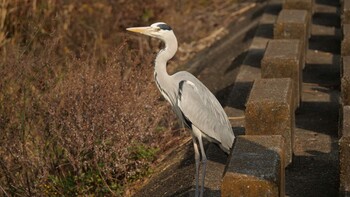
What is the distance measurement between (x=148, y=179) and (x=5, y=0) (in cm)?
250

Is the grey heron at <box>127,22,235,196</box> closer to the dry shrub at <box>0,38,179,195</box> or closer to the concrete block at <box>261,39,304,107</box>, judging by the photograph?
the dry shrub at <box>0,38,179,195</box>

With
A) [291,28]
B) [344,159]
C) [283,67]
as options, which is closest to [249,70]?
[291,28]

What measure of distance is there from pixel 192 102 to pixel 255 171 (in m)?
1.53

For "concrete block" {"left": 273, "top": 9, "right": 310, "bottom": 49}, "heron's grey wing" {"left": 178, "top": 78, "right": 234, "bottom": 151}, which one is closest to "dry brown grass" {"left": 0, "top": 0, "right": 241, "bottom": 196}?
"heron's grey wing" {"left": 178, "top": 78, "right": 234, "bottom": 151}

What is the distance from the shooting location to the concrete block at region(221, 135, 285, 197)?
15.9 feet

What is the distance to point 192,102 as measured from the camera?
20.9ft

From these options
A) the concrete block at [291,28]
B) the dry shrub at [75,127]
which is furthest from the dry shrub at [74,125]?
the concrete block at [291,28]

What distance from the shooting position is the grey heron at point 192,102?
6359mm

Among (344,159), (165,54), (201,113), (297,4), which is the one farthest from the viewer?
(297,4)

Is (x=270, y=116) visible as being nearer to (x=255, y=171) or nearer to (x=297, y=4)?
(x=255, y=171)

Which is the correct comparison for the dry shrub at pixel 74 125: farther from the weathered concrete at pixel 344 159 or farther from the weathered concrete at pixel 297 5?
the weathered concrete at pixel 297 5

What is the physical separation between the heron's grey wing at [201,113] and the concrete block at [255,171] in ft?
3.26

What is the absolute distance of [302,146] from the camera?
7.14 meters

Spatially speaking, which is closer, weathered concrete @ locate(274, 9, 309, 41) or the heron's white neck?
the heron's white neck
